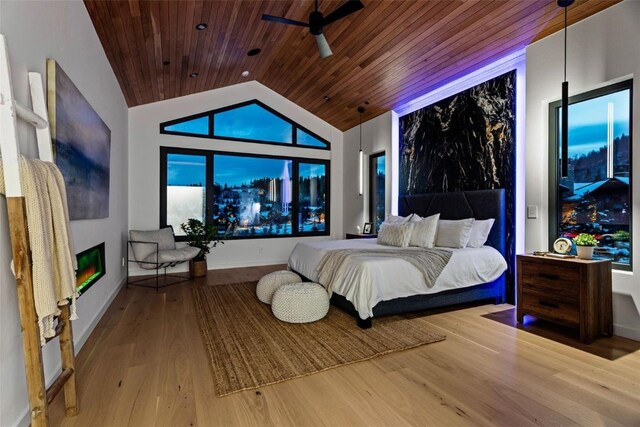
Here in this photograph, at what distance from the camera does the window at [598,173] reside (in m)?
2.96

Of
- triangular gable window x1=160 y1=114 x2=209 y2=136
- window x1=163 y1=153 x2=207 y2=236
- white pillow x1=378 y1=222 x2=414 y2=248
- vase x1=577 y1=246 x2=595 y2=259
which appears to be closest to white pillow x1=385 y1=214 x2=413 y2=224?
white pillow x1=378 y1=222 x2=414 y2=248

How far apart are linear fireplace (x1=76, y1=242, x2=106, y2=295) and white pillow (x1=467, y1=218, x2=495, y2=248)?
401 cm

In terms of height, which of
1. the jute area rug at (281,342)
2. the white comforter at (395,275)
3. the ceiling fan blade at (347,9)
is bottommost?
the jute area rug at (281,342)

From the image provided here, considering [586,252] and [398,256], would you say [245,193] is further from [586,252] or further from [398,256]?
[586,252]

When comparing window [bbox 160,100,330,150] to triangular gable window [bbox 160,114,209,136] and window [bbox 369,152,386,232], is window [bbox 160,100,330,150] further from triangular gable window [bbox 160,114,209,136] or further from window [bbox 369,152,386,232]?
window [bbox 369,152,386,232]

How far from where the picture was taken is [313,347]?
2.63 meters

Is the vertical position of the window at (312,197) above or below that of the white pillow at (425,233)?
above

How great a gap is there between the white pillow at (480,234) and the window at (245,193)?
364 centimetres

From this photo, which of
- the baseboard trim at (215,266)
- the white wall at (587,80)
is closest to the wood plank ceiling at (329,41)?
the white wall at (587,80)

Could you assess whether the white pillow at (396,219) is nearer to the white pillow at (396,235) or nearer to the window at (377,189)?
the white pillow at (396,235)

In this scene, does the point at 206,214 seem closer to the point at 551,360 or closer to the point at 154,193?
the point at 154,193

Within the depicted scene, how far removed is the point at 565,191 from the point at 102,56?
204 inches

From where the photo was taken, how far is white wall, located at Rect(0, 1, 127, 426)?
1537 mm

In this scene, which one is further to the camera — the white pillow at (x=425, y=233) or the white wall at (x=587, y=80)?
the white pillow at (x=425, y=233)
